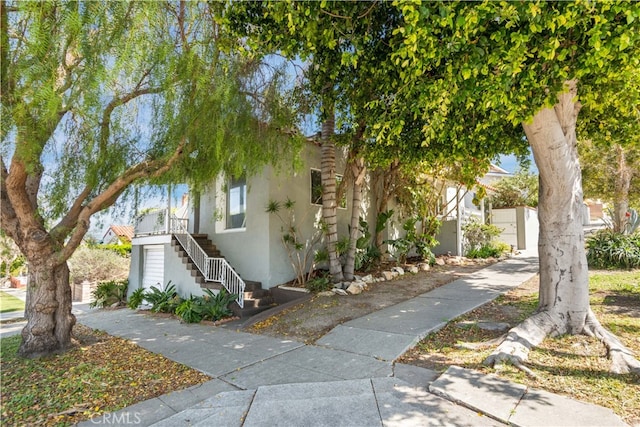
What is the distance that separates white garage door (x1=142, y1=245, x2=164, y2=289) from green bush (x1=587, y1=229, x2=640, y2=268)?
14570 mm

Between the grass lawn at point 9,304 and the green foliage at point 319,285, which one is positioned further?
the grass lawn at point 9,304

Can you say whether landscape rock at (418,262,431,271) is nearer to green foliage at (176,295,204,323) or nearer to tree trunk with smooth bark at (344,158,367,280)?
tree trunk with smooth bark at (344,158,367,280)

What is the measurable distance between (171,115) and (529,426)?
591 cm

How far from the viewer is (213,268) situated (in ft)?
31.8

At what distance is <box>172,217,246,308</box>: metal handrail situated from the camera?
8.95 meters

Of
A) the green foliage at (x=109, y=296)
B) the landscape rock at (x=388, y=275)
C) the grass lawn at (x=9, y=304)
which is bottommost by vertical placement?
the grass lawn at (x=9, y=304)

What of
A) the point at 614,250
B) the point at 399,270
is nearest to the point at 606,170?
the point at 614,250

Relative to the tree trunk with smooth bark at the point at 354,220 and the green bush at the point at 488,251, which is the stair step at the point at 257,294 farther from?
the green bush at the point at 488,251

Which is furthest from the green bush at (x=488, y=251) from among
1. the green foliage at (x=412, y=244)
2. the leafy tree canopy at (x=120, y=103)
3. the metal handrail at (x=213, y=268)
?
the leafy tree canopy at (x=120, y=103)


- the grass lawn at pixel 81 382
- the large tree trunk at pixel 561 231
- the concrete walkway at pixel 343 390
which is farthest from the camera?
the large tree trunk at pixel 561 231

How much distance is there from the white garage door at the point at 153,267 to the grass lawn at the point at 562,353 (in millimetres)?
9633

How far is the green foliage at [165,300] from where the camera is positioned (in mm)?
9805

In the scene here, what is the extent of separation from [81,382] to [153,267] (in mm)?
8005

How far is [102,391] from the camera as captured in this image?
4461mm
